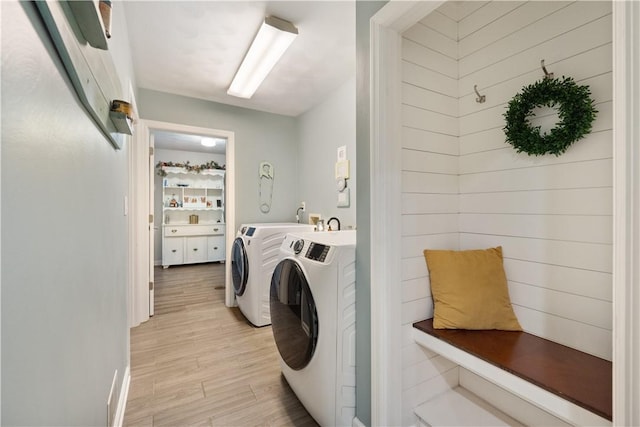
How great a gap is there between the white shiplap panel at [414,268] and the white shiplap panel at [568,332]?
49 cm

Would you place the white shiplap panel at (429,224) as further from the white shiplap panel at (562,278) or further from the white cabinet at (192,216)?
the white cabinet at (192,216)

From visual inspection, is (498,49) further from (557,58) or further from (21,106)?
(21,106)

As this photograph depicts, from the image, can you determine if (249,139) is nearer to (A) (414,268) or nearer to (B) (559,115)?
(A) (414,268)

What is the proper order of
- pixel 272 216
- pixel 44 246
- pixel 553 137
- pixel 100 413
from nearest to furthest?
pixel 44 246, pixel 100 413, pixel 553 137, pixel 272 216

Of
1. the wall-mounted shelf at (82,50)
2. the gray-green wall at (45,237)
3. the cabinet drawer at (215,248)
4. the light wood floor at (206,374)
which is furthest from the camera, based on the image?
the cabinet drawer at (215,248)

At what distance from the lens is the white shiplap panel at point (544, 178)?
1.11 metres

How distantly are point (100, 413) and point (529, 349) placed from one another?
178 centimetres

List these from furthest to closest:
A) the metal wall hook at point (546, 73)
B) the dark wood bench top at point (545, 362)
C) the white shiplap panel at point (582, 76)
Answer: the metal wall hook at point (546, 73) < the white shiplap panel at point (582, 76) < the dark wood bench top at point (545, 362)

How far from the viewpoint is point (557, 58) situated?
123 centimetres

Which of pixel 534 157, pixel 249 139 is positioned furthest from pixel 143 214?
pixel 534 157

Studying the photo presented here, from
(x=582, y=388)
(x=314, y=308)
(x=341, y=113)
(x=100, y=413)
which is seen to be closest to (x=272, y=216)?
(x=341, y=113)

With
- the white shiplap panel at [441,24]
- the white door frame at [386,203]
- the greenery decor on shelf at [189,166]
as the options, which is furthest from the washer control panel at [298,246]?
the greenery decor on shelf at [189,166]

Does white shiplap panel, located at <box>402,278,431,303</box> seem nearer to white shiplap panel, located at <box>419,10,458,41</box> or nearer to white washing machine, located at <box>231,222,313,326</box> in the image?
white shiplap panel, located at <box>419,10,458,41</box>

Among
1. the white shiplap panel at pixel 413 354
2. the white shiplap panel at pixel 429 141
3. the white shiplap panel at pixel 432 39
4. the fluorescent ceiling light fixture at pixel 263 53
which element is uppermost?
the fluorescent ceiling light fixture at pixel 263 53
